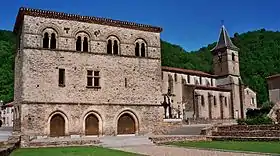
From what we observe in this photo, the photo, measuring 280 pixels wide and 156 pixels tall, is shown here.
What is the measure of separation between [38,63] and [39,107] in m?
3.52

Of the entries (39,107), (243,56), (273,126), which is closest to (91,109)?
(39,107)

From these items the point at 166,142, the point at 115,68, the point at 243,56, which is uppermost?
the point at 243,56

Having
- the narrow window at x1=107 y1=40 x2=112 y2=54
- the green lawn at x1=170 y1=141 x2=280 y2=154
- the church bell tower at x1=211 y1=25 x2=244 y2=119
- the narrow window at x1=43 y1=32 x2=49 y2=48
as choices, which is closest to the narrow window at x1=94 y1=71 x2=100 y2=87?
the narrow window at x1=107 y1=40 x2=112 y2=54

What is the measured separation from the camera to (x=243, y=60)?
8219 centimetres

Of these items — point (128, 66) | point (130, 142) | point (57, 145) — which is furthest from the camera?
point (128, 66)

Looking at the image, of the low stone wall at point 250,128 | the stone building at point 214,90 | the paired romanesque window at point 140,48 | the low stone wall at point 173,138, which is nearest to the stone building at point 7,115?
the stone building at point 214,90

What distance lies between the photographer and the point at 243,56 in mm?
83500

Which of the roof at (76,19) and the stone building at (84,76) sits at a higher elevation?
the roof at (76,19)

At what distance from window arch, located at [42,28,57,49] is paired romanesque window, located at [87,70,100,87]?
12.1 feet

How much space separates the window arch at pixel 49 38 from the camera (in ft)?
84.8

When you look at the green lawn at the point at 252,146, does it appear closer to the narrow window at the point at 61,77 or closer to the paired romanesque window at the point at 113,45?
the narrow window at the point at 61,77

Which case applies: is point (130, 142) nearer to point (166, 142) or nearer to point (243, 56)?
point (166, 142)

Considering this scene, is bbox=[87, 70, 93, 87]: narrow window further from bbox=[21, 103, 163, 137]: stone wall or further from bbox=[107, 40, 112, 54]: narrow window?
bbox=[107, 40, 112, 54]: narrow window

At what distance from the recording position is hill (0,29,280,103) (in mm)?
69000
